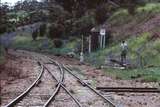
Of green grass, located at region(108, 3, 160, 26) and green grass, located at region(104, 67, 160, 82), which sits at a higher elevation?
green grass, located at region(108, 3, 160, 26)

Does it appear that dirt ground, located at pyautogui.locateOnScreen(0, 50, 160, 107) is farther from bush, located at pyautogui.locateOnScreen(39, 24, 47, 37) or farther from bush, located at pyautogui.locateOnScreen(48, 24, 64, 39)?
bush, located at pyautogui.locateOnScreen(39, 24, 47, 37)

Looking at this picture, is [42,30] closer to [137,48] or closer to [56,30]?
[56,30]

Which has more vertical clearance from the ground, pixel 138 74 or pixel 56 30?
pixel 138 74

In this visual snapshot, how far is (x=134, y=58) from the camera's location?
41.3 metres

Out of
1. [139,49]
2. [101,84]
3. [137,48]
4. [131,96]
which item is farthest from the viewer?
[137,48]

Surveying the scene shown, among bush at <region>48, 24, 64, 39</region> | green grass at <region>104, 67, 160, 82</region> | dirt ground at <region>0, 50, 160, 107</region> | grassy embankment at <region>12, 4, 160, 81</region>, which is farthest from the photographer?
bush at <region>48, 24, 64, 39</region>

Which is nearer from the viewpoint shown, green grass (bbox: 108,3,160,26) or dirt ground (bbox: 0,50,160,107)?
dirt ground (bbox: 0,50,160,107)

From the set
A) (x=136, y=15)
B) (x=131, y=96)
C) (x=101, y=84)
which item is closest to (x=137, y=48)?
(x=136, y=15)

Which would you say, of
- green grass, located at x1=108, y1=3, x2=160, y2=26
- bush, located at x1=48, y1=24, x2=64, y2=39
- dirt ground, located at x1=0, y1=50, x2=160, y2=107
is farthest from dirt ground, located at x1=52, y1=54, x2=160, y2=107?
bush, located at x1=48, y1=24, x2=64, y2=39

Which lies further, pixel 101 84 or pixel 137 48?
pixel 137 48

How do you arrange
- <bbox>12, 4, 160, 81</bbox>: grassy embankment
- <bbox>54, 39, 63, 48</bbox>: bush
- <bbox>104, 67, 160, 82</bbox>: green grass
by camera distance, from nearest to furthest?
<bbox>104, 67, 160, 82</bbox>: green grass, <bbox>12, 4, 160, 81</bbox>: grassy embankment, <bbox>54, 39, 63, 48</bbox>: bush

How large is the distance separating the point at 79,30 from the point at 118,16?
274 inches

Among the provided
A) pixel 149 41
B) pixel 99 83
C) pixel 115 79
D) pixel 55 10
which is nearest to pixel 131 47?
pixel 149 41

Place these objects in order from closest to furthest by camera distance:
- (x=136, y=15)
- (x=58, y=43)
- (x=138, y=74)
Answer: (x=138, y=74)
(x=136, y=15)
(x=58, y=43)
